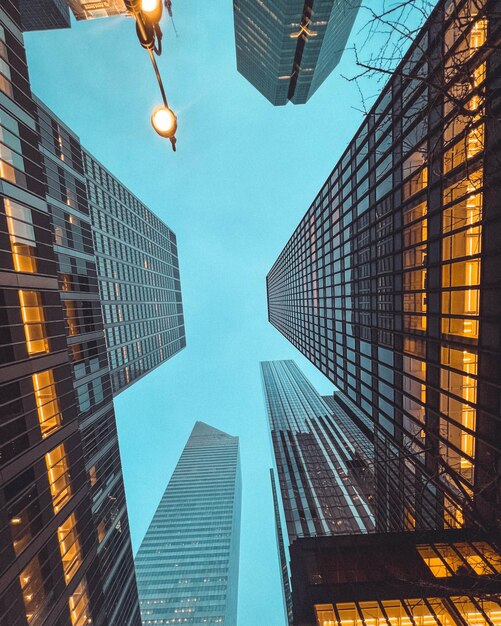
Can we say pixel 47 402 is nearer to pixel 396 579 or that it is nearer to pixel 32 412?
pixel 32 412

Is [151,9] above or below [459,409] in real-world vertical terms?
above

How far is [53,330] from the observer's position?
20281mm

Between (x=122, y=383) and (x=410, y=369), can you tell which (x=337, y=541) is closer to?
(x=410, y=369)

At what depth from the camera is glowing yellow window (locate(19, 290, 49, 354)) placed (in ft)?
58.5

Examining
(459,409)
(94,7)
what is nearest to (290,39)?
(94,7)

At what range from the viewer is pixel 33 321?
1845cm

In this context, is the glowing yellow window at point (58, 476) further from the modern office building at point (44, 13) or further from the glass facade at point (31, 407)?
the modern office building at point (44, 13)

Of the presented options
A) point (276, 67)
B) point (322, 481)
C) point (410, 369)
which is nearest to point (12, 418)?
point (410, 369)

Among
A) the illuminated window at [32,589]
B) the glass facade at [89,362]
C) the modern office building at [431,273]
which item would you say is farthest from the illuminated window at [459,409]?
the glass facade at [89,362]

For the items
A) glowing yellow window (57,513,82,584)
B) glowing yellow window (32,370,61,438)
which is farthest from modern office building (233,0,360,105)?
glowing yellow window (57,513,82,584)

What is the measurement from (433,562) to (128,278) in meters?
90.2

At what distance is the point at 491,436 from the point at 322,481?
124 ft

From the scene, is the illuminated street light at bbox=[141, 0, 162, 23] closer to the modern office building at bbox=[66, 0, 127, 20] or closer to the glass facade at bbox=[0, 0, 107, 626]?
the glass facade at bbox=[0, 0, 107, 626]

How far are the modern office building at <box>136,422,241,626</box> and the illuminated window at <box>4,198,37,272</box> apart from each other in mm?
109142
